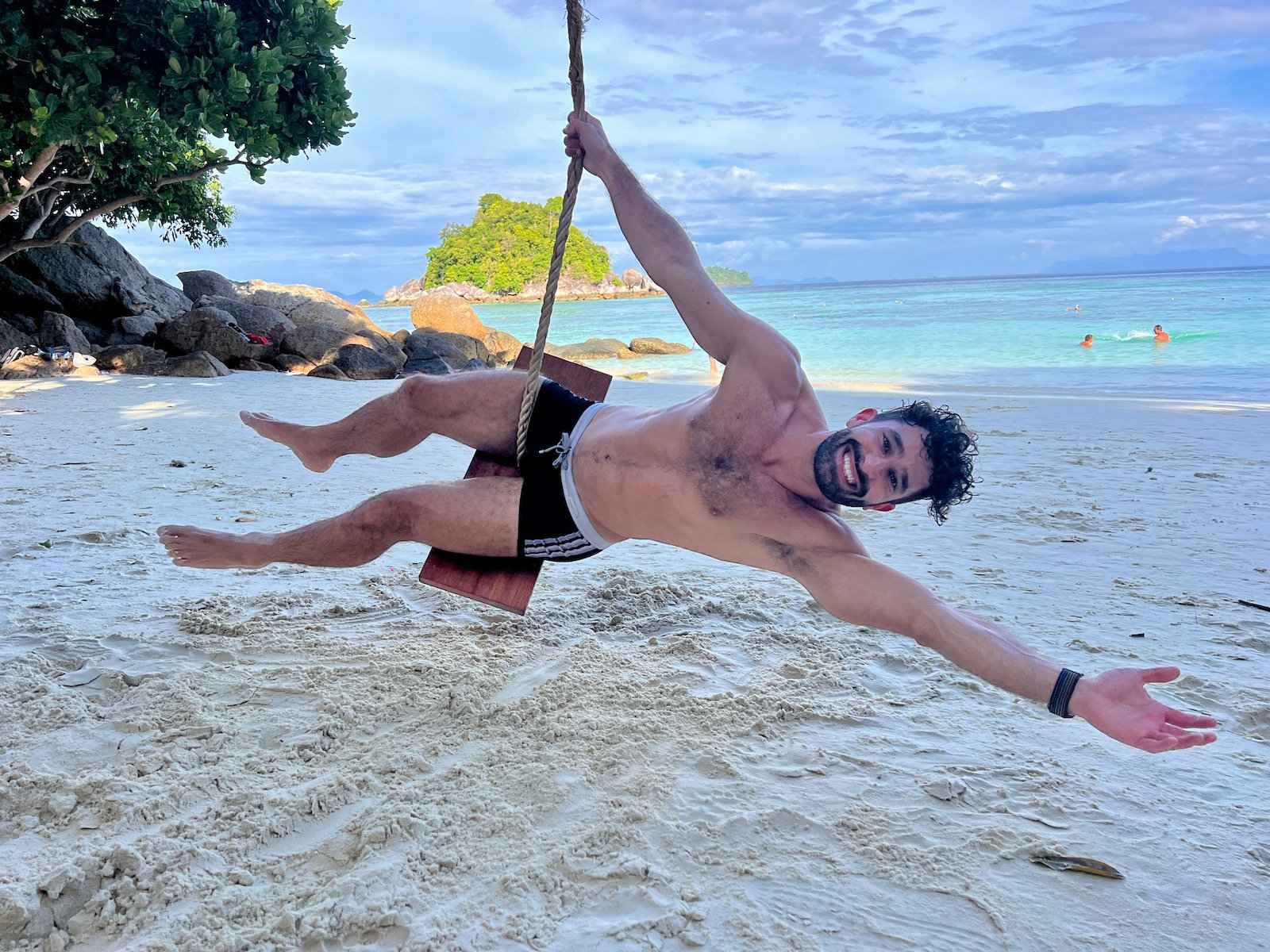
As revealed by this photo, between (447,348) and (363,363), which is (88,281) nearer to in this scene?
(363,363)

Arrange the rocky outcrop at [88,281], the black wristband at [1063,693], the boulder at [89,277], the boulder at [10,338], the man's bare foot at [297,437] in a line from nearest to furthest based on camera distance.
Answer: the black wristband at [1063,693] → the man's bare foot at [297,437] → the boulder at [10,338] → the rocky outcrop at [88,281] → the boulder at [89,277]

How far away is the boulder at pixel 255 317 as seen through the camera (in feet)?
46.9

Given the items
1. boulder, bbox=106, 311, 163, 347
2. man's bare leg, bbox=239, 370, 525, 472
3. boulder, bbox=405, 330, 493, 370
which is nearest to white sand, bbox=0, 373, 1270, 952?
man's bare leg, bbox=239, 370, 525, 472

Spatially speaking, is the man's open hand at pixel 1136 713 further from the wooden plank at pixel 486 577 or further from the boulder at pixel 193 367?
the boulder at pixel 193 367

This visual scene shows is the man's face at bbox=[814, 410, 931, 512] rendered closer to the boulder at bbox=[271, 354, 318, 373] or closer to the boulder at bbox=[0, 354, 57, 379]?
the boulder at bbox=[0, 354, 57, 379]

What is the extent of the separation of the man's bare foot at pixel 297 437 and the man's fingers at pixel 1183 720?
2.41 metres

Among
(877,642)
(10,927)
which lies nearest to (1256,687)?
(877,642)

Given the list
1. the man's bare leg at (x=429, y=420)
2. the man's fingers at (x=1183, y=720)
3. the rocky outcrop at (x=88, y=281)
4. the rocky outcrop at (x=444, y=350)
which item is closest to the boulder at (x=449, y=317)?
the rocky outcrop at (x=444, y=350)

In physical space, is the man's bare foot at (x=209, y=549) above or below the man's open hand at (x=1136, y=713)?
below

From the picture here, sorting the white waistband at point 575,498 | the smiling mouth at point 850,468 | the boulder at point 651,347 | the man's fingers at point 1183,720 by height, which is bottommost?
the man's fingers at point 1183,720

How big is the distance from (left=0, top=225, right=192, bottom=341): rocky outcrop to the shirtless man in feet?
40.4

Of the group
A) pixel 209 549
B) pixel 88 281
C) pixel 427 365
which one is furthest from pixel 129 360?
pixel 209 549

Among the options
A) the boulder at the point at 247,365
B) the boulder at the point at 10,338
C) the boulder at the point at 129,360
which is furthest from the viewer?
the boulder at the point at 247,365

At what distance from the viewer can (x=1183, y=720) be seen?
76.6 inches
